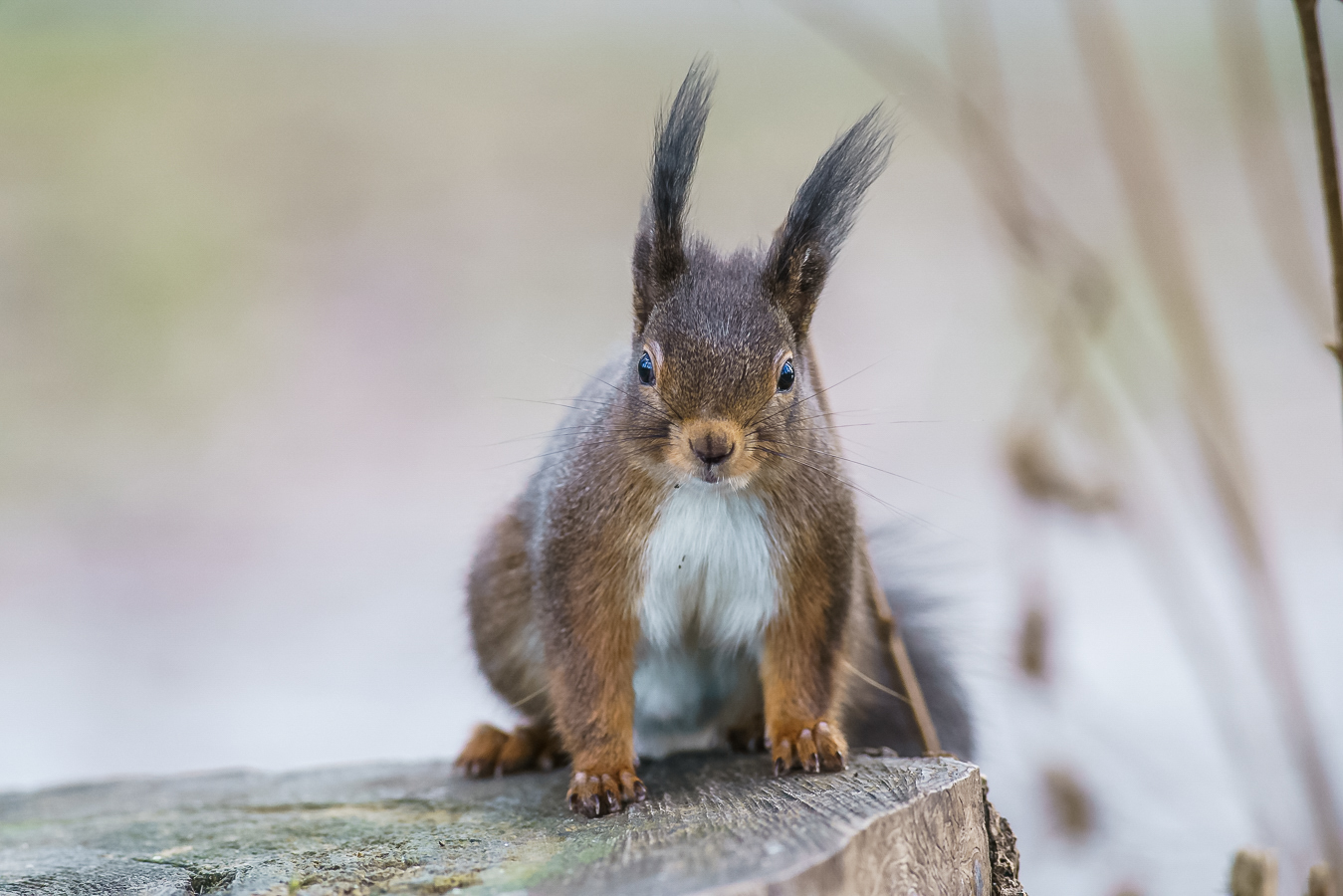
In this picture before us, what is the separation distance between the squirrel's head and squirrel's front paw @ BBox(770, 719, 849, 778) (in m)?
0.42

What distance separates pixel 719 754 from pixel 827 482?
54cm

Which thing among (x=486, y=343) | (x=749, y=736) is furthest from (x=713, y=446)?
(x=486, y=343)

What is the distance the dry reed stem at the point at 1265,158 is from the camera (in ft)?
6.20

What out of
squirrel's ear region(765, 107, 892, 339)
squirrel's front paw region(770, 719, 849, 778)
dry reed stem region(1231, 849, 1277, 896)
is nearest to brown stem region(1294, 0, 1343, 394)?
squirrel's ear region(765, 107, 892, 339)

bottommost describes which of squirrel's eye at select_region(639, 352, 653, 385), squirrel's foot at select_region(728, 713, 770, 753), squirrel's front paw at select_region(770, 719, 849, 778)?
squirrel's front paw at select_region(770, 719, 849, 778)

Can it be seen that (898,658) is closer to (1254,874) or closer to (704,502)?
(704,502)

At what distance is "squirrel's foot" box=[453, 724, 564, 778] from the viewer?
2.24 meters

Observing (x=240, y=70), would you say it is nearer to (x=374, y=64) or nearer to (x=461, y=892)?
(x=374, y=64)

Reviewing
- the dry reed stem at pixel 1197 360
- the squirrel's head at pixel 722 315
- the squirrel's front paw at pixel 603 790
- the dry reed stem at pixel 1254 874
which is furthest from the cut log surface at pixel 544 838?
the dry reed stem at pixel 1197 360

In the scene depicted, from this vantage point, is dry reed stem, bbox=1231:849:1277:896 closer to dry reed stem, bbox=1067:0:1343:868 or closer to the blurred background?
dry reed stem, bbox=1067:0:1343:868

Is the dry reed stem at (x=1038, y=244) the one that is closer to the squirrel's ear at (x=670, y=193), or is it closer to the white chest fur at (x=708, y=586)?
the squirrel's ear at (x=670, y=193)

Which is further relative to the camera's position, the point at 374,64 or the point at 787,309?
the point at 374,64

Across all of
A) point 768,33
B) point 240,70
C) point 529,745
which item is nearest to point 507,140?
point 240,70

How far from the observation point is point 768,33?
9.05ft
